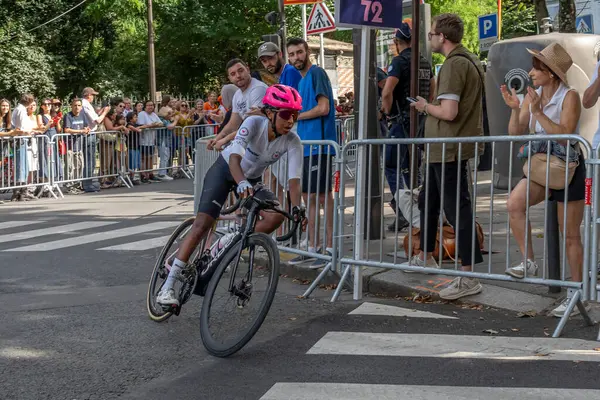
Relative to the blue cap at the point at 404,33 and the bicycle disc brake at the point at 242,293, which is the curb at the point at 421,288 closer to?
the bicycle disc brake at the point at 242,293

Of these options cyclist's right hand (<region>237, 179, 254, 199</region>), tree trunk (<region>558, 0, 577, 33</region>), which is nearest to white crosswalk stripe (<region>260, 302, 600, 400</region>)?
cyclist's right hand (<region>237, 179, 254, 199</region>)

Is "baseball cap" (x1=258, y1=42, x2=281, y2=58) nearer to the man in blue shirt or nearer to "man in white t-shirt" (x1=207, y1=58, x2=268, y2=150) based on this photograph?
"man in white t-shirt" (x1=207, y1=58, x2=268, y2=150)

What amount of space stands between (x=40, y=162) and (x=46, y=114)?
1506 mm

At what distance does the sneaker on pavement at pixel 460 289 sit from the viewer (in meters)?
7.17

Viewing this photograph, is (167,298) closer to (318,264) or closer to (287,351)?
(287,351)

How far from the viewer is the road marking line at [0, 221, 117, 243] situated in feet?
37.3

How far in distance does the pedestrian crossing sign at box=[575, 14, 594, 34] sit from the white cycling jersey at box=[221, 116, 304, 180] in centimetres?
1085

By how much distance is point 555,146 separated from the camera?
657 cm

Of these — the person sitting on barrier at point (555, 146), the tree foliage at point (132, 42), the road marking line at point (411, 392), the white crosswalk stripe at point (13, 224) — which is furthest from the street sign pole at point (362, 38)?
the tree foliage at point (132, 42)

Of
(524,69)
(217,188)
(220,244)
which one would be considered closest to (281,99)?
(217,188)

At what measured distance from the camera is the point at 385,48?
17219 mm

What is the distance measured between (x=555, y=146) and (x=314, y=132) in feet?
9.00

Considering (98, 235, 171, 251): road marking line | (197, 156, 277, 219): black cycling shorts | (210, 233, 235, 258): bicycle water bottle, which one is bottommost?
(98, 235, 171, 251): road marking line

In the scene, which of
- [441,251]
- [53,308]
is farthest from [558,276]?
[53,308]
